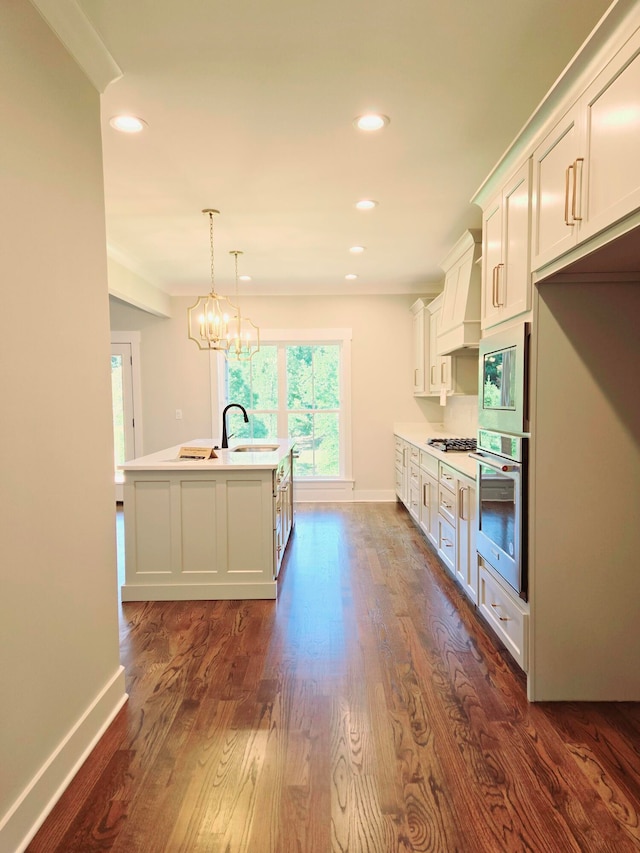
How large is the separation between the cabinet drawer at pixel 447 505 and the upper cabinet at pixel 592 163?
1.79 metres

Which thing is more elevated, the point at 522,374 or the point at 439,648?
the point at 522,374

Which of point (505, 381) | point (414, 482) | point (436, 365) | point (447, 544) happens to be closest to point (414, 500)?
point (414, 482)

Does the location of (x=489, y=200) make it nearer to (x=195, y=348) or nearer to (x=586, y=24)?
(x=586, y=24)

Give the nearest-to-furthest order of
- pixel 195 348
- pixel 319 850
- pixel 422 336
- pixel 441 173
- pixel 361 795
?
pixel 319 850, pixel 361 795, pixel 441 173, pixel 422 336, pixel 195 348

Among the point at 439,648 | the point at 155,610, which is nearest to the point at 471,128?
the point at 439,648

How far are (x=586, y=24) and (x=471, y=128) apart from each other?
73 cm

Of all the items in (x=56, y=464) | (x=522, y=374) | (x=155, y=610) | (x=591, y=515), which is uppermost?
(x=522, y=374)

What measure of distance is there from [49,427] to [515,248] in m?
2.02

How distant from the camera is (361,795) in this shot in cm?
157

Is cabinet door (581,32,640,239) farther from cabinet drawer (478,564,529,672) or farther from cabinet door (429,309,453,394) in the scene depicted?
cabinet door (429,309,453,394)

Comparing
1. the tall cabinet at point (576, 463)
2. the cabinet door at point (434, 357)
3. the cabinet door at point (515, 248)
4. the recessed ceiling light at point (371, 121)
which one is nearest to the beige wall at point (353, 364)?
the cabinet door at point (434, 357)

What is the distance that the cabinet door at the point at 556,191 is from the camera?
1.66m

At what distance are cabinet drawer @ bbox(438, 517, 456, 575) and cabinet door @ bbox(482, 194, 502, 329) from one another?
4.91ft

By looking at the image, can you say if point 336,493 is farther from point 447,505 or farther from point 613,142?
point 613,142
